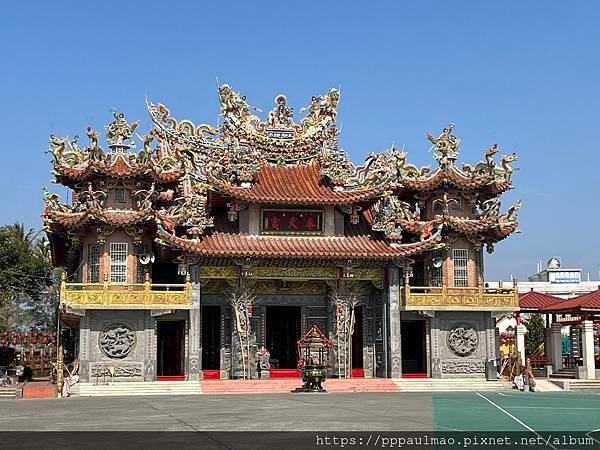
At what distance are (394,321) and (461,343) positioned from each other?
118 inches

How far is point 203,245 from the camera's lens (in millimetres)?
31016

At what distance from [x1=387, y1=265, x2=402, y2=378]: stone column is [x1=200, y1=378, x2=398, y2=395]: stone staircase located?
3.99ft

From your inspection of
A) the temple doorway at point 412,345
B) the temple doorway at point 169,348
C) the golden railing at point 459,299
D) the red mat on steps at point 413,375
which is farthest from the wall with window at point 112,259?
the temple doorway at point 412,345

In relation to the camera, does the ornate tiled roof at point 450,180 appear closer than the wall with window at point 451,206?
Yes

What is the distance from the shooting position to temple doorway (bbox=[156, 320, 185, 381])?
33094 mm

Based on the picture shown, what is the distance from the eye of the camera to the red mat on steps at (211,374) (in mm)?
32500

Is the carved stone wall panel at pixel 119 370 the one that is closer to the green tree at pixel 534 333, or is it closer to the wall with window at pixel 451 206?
the wall with window at pixel 451 206

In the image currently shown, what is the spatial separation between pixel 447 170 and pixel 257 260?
893cm

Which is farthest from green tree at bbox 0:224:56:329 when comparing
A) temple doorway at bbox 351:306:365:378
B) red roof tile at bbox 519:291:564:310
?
red roof tile at bbox 519:291:564:310

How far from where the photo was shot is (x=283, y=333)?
3416 cm

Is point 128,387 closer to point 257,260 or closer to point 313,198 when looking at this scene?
point 257,260

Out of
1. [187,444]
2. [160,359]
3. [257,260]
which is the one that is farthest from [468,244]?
[187,444]

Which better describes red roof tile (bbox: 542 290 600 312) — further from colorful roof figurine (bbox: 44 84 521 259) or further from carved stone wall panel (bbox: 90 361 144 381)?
carved stone wall panel (bbox: 90 361 144 381)

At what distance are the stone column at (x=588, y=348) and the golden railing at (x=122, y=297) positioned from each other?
16.7 meters
